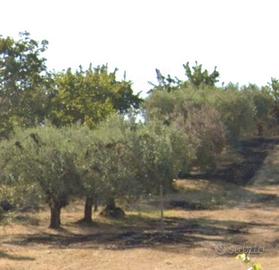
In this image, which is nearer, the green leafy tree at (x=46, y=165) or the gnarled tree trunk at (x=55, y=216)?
the green leafy tree at (x=46, y=165)

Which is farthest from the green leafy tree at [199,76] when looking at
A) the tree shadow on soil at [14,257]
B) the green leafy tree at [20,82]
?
the tree shadow on soil at [14,257]

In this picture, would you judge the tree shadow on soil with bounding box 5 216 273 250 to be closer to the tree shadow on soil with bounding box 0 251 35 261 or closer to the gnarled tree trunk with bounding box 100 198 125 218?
the gnarled tree trunk with bounding box 100 198 125 218

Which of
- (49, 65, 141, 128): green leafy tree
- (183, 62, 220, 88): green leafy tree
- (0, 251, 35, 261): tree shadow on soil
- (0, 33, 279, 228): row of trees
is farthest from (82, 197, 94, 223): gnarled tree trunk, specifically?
(183, 62, 220, 88): green leafy tree

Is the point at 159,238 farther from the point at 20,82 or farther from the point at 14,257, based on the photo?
the point at 20,82

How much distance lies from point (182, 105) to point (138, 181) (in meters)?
21.8

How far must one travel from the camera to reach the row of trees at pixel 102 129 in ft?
79.2

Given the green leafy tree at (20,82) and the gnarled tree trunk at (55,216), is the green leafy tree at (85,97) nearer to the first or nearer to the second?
the green leafy tree at (20,82)

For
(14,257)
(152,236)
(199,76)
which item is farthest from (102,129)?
(199,76)

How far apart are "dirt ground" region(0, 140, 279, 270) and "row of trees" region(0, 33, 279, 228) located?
5.01 ft

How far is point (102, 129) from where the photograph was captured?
25.7m

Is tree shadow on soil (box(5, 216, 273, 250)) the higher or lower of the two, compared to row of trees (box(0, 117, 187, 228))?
lower

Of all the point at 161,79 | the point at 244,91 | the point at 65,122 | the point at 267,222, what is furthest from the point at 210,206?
Answer: the point at 161,79

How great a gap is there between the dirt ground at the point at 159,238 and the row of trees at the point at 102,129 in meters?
1.53

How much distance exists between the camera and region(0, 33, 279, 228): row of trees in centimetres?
2414
